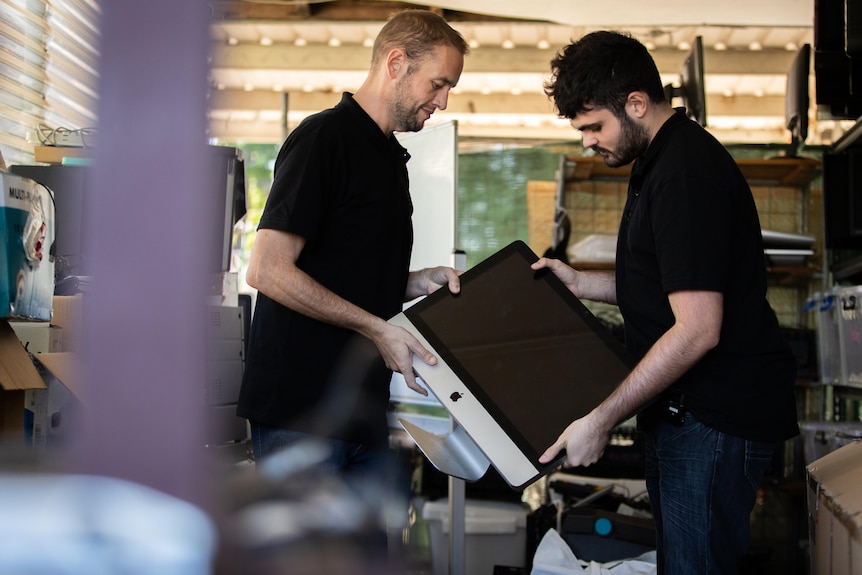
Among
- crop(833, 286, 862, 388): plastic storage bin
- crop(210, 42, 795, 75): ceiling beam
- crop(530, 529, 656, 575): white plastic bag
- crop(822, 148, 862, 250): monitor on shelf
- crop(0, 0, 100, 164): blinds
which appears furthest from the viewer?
crop(210, 42, 795, 75): ceiling beam

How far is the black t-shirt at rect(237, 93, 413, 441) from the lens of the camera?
161 cm

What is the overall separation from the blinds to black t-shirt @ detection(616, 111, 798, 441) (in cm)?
104

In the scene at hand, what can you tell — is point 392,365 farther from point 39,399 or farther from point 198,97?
point 198,97

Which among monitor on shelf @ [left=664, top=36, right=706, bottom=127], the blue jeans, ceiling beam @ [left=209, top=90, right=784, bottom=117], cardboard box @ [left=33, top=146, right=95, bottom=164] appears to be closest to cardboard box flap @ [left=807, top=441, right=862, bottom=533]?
the blue jeans

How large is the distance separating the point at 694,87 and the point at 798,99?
53 centimetres

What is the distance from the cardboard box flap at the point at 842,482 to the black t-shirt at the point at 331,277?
2.94ft

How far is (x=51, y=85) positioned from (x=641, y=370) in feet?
3.61

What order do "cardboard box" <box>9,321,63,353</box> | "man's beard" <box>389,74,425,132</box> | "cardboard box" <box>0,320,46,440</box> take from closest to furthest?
"cardboard box" <box>0,320,46,440</box> < "man's beard" <box>389,74,425,132</box> < "cardboard box" <box>9,321,63,353</box>

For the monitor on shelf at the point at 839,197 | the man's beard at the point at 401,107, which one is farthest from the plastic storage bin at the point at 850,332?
the man's beard at the point at 401,107

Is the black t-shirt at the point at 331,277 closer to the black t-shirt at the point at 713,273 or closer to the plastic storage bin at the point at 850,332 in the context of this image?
the black t-shirt at the point at 713,273

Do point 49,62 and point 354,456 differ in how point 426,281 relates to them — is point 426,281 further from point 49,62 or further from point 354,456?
point 49,62

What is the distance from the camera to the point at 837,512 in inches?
60.3

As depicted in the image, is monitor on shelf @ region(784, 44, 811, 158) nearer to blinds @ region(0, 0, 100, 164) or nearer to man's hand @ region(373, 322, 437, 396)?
man's hand @ region(373, 322, 437, 396)

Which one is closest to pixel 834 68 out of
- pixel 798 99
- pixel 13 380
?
pixel 798 99
